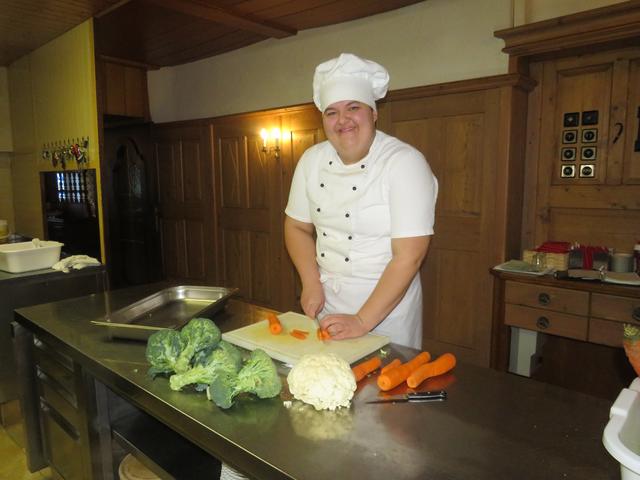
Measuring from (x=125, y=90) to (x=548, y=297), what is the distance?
4.40 meters

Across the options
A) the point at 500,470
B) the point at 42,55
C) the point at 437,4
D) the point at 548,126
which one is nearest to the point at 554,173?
the point at 548,126

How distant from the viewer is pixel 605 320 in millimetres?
2350

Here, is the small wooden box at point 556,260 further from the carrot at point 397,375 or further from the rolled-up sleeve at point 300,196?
the carrot at point 397,375

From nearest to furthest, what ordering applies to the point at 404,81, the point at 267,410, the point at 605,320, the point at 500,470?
the point at 500,470 → the point at 267,410 → the point at 605,320 → the point at 404,81

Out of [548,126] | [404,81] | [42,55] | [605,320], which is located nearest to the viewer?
[605,320]

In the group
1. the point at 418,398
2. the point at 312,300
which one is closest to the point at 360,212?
the point at 312,300

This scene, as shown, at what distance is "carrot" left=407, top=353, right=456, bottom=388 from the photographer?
1.08 meters

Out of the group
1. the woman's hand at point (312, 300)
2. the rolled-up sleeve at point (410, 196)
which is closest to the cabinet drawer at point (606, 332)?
the rolled-up sleeve at point (410, 196)

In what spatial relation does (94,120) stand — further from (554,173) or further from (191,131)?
(554,173)

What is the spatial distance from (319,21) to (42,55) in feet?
7.95

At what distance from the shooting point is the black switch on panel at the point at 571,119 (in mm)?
2781

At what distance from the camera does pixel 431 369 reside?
112 cm

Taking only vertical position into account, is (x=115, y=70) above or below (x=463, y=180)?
above

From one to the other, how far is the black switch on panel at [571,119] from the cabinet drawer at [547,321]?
113cm
